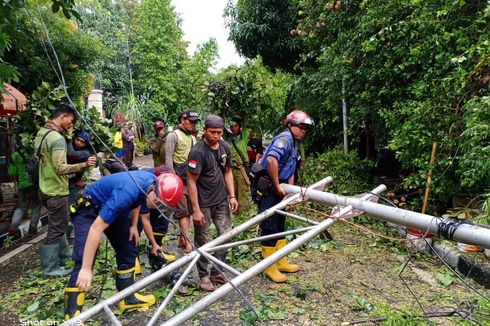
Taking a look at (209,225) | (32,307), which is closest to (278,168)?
(209,225)

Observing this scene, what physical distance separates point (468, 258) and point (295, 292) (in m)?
2.12

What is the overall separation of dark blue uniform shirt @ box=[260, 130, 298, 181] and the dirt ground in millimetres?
1259

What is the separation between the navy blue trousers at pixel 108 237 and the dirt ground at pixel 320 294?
0.53 m

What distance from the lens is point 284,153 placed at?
14.1ft

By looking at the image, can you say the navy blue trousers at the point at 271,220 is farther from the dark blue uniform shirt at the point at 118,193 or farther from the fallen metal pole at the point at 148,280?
the dark blue uniform shirt at the point at 118,193

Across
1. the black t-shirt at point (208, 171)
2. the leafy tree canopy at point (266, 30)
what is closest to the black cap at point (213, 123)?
the black t-shirt at point (208, 171)

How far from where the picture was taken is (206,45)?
2980 centimetres

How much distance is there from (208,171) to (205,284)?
122 cm

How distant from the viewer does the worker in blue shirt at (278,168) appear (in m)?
4.23

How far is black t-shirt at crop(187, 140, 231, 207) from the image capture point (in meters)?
4.13

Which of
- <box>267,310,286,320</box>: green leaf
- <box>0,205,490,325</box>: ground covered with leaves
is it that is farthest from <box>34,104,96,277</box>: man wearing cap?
<box>267,310,286,320</box>: green leaf

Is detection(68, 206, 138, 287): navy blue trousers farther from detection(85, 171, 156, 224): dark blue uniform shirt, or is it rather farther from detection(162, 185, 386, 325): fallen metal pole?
detection(162, 185, 386, 325): fallen metal pole

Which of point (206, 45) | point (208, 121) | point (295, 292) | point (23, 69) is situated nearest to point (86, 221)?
point (208, 121)

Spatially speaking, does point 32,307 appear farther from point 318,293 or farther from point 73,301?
point 318,293
